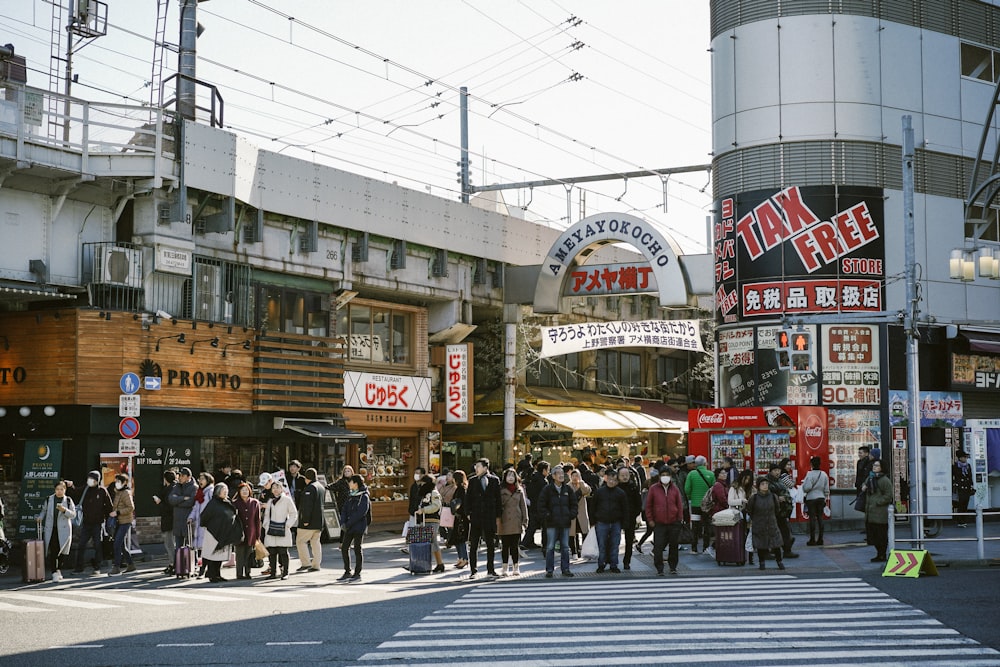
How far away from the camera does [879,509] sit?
66.9 ft

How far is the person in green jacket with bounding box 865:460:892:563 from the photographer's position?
20375 millimetres

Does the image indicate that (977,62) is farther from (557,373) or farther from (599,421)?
(557,373)

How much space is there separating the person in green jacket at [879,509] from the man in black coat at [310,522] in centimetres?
951

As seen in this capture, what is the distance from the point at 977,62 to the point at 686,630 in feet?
85.3

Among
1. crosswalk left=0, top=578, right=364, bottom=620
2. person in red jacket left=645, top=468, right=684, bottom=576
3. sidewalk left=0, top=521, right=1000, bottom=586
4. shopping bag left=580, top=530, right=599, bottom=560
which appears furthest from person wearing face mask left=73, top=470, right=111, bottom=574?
person in red jacket left=645, top=468, right=684, bottom=576

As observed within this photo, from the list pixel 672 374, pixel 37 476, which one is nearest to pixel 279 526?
pixel 37 476

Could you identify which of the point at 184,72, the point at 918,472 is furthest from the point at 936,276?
the point at 184,72

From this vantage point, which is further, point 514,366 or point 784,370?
point 514,366

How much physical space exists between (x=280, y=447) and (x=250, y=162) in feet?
23.2

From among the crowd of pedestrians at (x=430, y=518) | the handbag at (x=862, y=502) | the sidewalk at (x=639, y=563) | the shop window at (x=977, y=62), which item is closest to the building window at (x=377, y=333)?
the sidewalk at (x=639, y=563)

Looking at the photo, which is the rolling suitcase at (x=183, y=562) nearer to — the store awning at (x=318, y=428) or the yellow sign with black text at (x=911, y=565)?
the store awning at (x=318, y=428)

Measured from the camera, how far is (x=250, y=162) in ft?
92.2

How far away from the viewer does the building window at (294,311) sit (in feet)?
95.6

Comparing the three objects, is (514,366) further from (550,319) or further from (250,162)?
(250,162)
